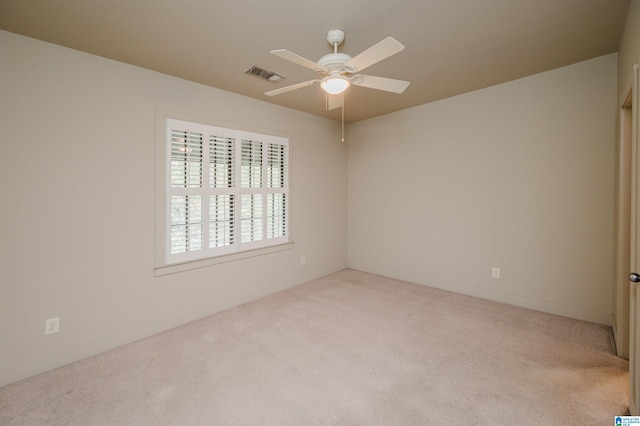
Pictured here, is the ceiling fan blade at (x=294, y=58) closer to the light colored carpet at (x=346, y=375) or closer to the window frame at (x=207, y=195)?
the window frame at (x=207, y=195)

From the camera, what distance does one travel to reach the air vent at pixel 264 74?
9.50 feet

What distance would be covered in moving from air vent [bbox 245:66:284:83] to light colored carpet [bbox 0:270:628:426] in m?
2.59

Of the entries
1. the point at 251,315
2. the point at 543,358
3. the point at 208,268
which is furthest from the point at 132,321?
the point at 543,358

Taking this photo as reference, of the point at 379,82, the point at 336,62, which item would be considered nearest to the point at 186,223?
the point at 336,62

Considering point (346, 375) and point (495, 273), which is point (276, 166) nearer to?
point (346, 375)

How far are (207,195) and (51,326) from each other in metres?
1.71

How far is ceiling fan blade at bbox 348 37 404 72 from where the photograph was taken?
62.6 inches

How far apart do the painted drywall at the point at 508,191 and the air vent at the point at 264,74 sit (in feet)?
7.09

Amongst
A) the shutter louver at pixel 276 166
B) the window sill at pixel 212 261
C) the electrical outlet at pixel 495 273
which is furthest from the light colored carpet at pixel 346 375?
the shutter louver at pixel 276 166

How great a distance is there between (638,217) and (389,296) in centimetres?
264

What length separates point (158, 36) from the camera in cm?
230

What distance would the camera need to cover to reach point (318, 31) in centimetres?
222

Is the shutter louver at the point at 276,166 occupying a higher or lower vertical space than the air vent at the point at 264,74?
lower

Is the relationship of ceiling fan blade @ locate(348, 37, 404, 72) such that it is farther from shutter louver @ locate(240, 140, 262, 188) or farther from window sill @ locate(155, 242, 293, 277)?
window sill @ locate(155, 242, 293, 277)
